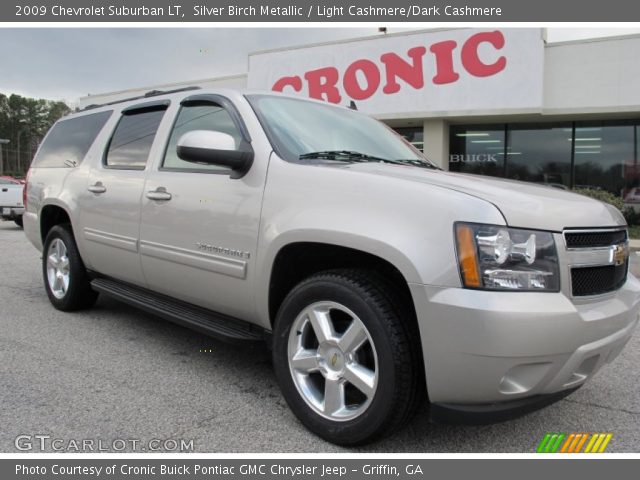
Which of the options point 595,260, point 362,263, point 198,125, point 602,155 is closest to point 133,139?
point 198,125

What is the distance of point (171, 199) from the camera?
3369 mm

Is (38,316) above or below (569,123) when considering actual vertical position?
below

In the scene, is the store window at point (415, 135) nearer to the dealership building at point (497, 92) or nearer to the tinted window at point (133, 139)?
the dealership building at point (497, 92)

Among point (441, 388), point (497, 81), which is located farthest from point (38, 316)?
point (497, 81)

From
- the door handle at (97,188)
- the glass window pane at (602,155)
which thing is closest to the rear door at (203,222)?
the door handle at (97,188)

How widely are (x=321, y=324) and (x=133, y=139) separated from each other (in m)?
2.40

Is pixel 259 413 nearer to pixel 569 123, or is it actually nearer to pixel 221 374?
pixel 221 374

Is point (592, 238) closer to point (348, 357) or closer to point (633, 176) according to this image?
point (348, 357)

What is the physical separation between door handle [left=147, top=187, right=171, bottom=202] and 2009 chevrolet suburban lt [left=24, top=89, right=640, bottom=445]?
0.5 inches

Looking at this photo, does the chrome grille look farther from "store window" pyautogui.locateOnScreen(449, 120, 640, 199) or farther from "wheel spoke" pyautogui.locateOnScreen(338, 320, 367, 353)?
"store window" pyautogui.locateOnScreen(449, 120, 640, 199)

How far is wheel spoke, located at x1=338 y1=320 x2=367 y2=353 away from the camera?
2398 millimetres

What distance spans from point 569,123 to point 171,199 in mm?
13838

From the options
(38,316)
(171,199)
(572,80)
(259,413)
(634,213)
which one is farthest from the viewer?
(634,213)

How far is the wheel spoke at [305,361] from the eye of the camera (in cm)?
260
